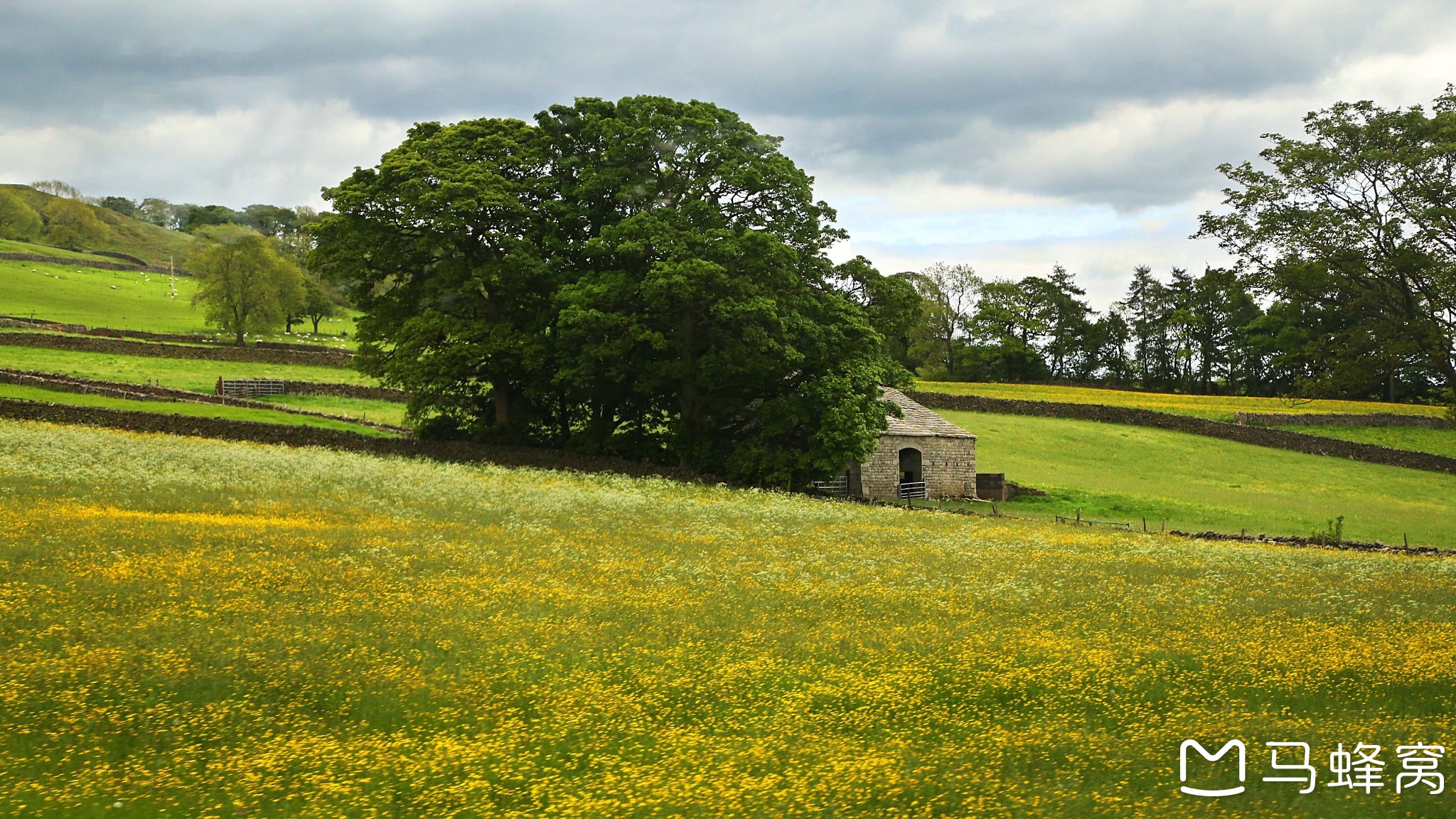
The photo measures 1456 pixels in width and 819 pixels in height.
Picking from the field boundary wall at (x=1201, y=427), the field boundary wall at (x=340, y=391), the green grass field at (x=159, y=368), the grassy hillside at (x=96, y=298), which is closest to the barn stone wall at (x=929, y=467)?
the field boundary wall at (x=1201, y=427)

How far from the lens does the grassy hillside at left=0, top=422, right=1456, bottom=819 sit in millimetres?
10062

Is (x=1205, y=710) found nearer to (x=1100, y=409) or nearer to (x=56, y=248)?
(x=1100, y=409)

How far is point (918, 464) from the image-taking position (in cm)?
4728

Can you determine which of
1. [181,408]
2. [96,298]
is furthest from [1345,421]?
[96,298]

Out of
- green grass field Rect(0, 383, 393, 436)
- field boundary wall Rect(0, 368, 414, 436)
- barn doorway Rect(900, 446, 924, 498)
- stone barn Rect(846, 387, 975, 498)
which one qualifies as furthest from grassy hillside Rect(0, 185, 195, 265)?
stone barn Rect(846, 387, 975, 498)

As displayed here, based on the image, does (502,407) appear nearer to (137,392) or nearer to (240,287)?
(137,392)

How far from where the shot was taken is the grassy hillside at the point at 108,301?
318ft

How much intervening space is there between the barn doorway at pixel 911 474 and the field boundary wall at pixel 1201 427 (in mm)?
8584

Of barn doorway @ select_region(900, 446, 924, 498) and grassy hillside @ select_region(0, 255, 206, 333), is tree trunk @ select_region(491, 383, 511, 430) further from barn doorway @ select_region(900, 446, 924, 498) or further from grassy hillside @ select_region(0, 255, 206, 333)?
grassy hillside @ select_region(0, 255, 206, 333)

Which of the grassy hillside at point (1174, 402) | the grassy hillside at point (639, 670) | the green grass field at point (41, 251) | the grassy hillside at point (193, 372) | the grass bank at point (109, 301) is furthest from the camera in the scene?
the green grass field at point (41, 251)

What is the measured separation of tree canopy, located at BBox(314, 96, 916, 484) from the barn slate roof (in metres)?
4.10

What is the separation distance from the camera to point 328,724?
457 inches

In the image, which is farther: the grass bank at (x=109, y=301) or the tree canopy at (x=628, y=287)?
the grass bank at (x=109, y=301)

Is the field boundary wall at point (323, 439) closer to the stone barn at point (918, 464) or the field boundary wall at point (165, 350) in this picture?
the stone barn at point (918, 464)
